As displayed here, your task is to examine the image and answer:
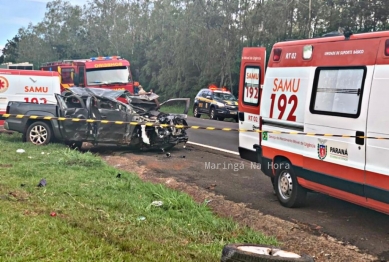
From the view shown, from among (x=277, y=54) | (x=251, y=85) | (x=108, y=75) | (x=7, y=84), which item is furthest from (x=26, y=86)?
(x=277, y=54)

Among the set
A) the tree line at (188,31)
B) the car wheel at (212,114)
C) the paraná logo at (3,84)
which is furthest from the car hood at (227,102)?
the paraná logo at (3,84)

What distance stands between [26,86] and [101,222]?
39.9 ft

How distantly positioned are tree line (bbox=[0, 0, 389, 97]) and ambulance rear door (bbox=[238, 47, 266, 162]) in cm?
1535

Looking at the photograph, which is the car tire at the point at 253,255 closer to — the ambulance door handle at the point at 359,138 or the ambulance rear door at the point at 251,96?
the ambulance door handle at the point at 359,138

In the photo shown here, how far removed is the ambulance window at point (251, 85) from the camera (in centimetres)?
816

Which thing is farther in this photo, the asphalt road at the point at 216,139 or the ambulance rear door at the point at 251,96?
the asphalt road at the point at 216,139

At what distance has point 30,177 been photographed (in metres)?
7.91

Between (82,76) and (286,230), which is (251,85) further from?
(82,76)

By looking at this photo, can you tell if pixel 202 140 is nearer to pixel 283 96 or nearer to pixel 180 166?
pixel 180 166

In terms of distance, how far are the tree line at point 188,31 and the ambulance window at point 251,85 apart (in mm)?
15393

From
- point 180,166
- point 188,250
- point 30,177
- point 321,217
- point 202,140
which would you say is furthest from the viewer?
point 202,140

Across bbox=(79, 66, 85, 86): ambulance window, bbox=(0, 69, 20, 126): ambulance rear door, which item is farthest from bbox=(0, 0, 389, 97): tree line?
bbox=(0, 69, 20, 126): ambulance rear door

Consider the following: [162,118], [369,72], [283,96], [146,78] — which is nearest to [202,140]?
[162,118]

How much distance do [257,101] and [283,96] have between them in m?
1.12
